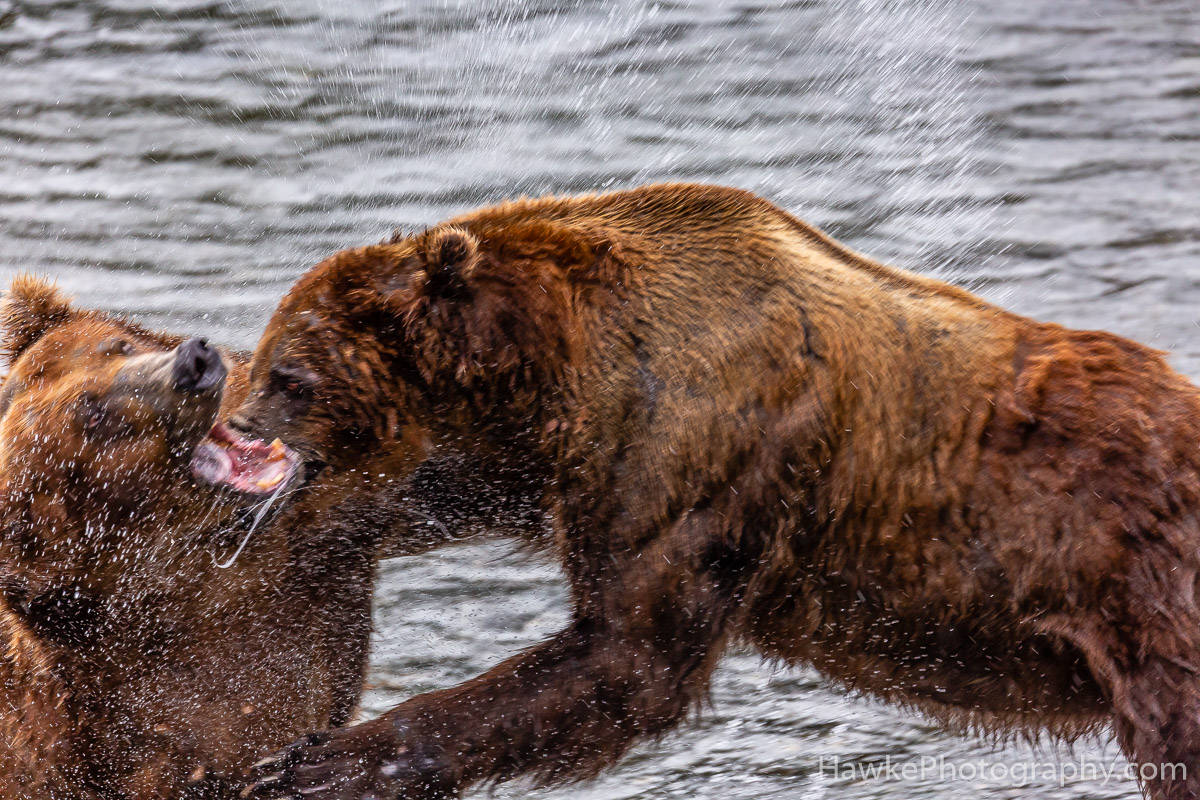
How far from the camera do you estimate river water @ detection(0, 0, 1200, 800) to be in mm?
7098

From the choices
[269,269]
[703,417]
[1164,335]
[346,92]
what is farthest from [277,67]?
[703,417]

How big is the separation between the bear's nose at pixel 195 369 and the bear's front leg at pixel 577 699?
99 cm

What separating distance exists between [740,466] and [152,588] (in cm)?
162

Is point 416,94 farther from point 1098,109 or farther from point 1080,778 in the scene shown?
point 1080,778

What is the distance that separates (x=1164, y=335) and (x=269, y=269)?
14.2 ft

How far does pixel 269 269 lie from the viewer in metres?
7.38

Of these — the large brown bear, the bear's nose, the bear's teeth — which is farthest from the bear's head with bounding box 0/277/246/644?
the large brown bear

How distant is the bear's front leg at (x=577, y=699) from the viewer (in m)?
3.37

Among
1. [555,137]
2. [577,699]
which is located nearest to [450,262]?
[577,699]

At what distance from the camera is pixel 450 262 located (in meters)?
3.44

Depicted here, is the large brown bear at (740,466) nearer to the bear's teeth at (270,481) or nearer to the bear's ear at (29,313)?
the bear's teeth at (270,481)

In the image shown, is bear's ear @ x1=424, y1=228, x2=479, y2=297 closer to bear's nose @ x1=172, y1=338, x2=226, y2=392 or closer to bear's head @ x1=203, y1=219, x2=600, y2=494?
bear's head @ x1=203, y1=219, x2=600, y2=494

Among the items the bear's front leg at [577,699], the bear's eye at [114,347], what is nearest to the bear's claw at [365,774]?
the bear's front leg at [577,699]

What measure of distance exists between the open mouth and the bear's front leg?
0.67 metres
